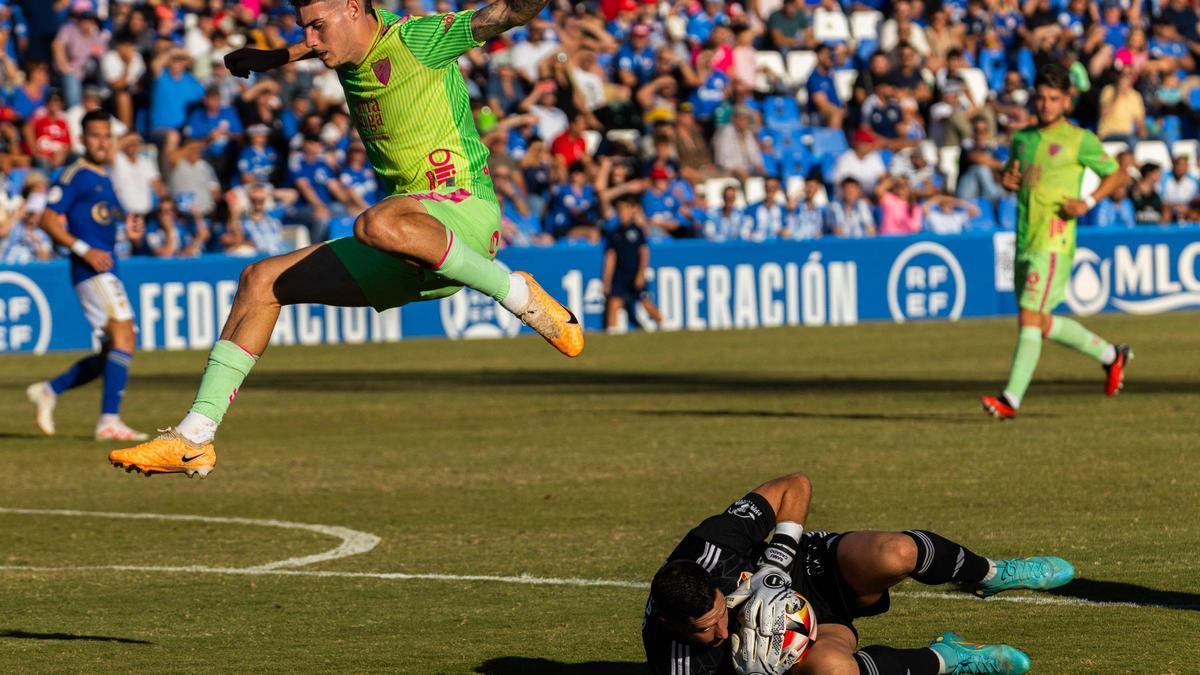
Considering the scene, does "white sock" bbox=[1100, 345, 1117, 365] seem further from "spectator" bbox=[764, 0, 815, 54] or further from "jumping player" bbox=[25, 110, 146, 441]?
"spectator" bbox=[764, 0, 815, 54]

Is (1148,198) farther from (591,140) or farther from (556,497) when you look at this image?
(556,497)

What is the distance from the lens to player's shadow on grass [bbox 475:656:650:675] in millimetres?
7684

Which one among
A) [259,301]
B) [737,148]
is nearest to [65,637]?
[259,301]

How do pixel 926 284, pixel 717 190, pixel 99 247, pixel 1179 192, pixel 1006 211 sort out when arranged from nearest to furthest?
pixel 99 247 < pixel 926 284 < pixel 717 190 < pixel 1006 211 < pixel 1179 192

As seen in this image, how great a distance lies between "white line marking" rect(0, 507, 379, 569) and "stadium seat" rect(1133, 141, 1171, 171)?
81.3 feet

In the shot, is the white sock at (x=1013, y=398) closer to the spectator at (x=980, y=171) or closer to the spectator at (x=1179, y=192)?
the spectator at (x=980, y=171)

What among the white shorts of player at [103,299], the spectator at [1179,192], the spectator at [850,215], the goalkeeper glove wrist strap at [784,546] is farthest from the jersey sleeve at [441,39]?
the spectator at [1179,192]

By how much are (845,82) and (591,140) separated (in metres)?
5.43

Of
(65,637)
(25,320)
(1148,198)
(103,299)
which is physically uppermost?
(1148,198)

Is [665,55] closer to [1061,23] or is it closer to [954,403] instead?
[1061,23]

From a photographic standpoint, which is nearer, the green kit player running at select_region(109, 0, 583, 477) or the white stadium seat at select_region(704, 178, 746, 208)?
the green kit player running at select_region(109, 0, 583, 477)

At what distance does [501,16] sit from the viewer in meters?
8.45

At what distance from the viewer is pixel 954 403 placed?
17750 millimetres

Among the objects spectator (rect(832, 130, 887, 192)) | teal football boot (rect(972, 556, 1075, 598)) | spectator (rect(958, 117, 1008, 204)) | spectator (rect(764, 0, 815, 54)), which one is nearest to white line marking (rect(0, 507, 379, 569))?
teal football boot (rect(972, 556, 1075, 598))
